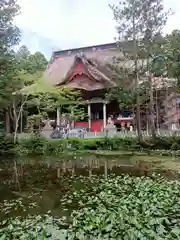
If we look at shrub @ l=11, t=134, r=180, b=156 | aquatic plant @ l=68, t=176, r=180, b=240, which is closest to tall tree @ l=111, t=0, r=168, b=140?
shrub @ l=11, t=134, r=180, b=156

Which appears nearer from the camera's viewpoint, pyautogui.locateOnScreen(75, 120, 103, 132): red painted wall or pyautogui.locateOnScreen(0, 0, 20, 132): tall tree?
pyautogui.locateOnScreen(0, 0, 20, 132): tall tree

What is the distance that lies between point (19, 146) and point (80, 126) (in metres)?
6.02

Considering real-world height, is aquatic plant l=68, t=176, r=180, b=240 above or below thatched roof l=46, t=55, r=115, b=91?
below

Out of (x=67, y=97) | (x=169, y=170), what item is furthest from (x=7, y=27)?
(x=169, y=170)

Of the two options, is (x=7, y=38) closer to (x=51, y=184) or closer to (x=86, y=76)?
(x=86, y=76)

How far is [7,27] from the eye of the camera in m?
17.5

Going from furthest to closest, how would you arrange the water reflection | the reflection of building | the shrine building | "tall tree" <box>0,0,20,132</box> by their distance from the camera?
the shrine building < the reflection of building < "tall tree" <box>0,0,20,132</box> < the water reflection

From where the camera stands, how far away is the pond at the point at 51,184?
571cm

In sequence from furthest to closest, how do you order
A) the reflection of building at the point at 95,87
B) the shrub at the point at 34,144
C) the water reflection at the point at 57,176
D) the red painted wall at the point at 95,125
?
the red painted wall at the point at 95,125 < the reflection of building at the point at 95,87 < the shrub at the point at 34,144 < the water reflection at the point at 57,176

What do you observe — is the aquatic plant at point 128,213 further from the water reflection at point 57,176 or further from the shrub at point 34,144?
the shrub at point 34,144

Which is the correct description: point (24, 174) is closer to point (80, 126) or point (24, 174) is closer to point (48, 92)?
point (48, 92)

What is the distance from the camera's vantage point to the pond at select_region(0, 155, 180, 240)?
5.71 m

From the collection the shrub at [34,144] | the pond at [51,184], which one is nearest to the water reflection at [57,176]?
the pond at [51,184]

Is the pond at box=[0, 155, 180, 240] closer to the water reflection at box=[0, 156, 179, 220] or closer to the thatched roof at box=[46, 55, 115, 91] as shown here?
the water reflection at box=[0, 156, 179, 220]
